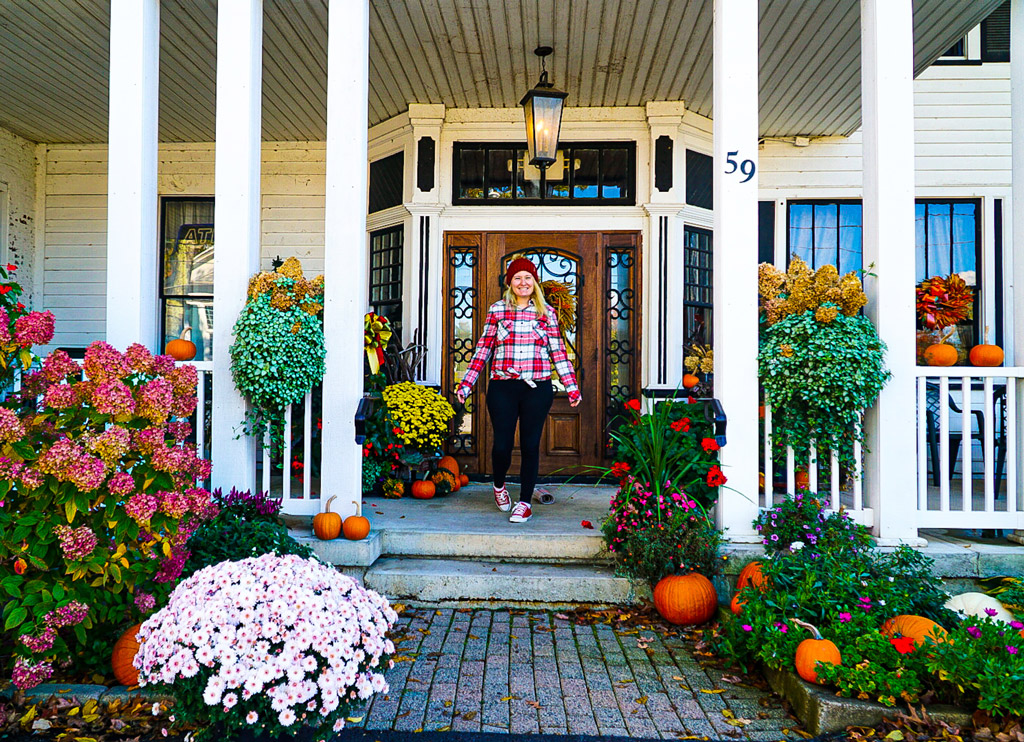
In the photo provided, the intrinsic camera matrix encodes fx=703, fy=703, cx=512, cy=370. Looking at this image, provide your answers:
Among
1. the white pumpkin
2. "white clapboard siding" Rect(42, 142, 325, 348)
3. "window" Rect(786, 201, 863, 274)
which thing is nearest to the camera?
the white pumpkin

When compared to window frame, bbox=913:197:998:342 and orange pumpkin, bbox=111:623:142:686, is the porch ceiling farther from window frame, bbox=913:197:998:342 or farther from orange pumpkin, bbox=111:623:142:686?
orange pumpkin, bbox=111:623:142:686

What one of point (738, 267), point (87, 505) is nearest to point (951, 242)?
point (738, 267)

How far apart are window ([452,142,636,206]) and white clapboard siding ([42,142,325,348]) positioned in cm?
162

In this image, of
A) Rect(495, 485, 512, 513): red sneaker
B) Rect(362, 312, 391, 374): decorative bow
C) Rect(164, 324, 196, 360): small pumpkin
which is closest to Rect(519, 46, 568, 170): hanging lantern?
Rect(362, 312, 391, 374): decorative bow

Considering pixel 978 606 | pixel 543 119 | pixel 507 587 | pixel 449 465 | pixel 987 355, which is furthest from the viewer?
pixel 449 465

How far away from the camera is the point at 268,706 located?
2.19 metres

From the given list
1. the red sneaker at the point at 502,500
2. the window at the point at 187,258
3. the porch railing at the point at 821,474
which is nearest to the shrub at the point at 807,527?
the porch railing at the point at 821,474

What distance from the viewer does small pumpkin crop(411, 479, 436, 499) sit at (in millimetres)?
5293

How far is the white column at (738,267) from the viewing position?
3.88 metres

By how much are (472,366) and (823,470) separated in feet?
7.26

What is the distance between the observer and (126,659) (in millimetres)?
2832

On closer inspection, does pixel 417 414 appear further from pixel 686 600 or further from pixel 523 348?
pixel 686 600

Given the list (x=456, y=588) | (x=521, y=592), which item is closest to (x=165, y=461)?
(x=456, y=588)

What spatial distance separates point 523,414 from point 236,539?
6.26ft
